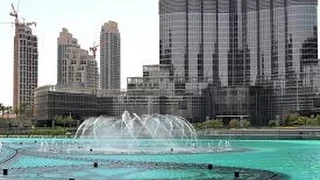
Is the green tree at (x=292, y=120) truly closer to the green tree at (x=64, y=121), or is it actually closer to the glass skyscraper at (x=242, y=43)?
the glass skyscraper at (x=242, y=43)

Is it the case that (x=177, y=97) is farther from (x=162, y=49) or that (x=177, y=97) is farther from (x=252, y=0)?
(x=252, y=0)

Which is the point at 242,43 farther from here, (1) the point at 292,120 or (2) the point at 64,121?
(2) the point at 64,121

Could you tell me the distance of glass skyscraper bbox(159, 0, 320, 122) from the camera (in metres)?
172

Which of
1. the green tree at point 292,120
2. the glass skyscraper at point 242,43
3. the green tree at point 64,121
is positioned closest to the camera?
the green tree at point 292,120

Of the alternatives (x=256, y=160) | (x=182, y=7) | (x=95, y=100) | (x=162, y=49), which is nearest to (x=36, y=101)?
(x=95, y=100)

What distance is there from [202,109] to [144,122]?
5346 centimetres

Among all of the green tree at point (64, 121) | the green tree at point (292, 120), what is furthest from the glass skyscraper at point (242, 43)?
the green tree at point (64, 121)

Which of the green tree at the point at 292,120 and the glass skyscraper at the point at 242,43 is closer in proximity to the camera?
the green tree at the point at 292,120

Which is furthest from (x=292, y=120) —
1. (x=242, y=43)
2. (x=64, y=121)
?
(x=64, y=121)

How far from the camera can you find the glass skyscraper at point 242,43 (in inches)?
6786

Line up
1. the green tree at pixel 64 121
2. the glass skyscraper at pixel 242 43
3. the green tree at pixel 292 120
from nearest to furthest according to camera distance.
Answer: the green tree at pixel 292 120 < the green tree at pixel 64 121 < the glass skyscraper at pixel 242 43

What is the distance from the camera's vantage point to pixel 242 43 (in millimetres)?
182125

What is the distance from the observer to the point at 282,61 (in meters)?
174

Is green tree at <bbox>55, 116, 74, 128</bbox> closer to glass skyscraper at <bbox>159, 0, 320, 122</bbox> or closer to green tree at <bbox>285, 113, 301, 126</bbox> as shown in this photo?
glass skyscraper at <bbox>159, 0, 320, 122</bbox>
